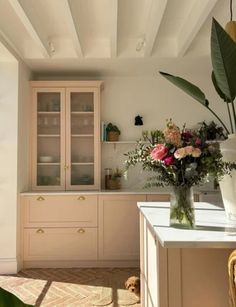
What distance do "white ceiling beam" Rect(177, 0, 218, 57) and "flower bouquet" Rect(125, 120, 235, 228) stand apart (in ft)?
5.62

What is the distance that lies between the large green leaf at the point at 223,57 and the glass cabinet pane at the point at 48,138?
10.8 ft

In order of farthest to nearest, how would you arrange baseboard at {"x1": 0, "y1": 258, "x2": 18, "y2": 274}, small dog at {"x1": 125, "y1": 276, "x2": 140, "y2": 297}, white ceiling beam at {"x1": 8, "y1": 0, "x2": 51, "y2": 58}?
baseboard at {"x1": 0, "y1": 258, "x2": 18, "y2": 274} < small dog at {"x1": 125, "y1": 276, "x2": 140, "y2": 297} < white ceiling beam at {"x1": 8, "y1": 0, "x2": 51, "y2": 58}

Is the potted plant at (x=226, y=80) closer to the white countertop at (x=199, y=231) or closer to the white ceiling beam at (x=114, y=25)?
the white countertop at (x=199, y=231)

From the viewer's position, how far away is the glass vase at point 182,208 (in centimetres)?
177

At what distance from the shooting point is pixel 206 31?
3.65 meters

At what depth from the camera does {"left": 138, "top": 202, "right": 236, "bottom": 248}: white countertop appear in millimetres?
1440

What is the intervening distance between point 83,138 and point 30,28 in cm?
187

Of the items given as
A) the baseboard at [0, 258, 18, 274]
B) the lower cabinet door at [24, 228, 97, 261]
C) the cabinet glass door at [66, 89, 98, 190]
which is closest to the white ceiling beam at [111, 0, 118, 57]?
the cabinet glass door at [66, 89, 98, 190]

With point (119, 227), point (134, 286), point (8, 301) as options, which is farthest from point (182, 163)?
point (119, 227)

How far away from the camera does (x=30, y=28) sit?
3275 mm

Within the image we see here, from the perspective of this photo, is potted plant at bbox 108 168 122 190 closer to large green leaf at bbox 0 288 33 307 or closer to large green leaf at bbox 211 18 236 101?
large green leaf at bbox 211 18 236 101

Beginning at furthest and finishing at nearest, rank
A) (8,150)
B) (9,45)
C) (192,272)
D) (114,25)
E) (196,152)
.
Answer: (8,150) → (9,45) → (114,25) → (196,152) → (192,272)

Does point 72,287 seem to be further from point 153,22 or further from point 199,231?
point 153,22

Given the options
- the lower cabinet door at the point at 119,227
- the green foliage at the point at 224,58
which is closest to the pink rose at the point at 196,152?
the green foliage at the point at 224,58
